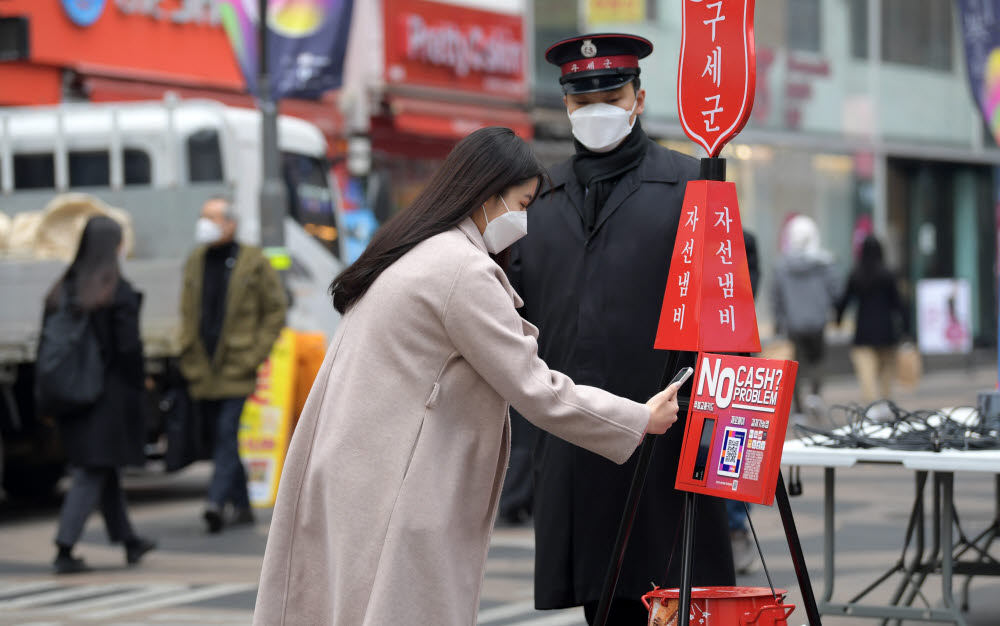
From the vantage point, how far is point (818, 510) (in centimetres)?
1047

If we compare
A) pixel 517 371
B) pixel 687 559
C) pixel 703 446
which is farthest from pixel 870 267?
pixel 517 371

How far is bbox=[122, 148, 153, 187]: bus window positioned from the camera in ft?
42.8

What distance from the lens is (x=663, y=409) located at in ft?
12.7

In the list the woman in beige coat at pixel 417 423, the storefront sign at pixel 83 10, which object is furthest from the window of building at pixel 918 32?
the woman in beige coat at pixel 417 423

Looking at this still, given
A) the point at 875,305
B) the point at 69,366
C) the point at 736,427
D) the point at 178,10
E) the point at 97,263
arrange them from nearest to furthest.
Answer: the point at 736,427 < the point at 69,366 < the point at 97,263 < the point at 875,305 < the point at 178,10

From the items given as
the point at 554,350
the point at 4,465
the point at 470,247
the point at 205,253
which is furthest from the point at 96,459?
the point at 470,247

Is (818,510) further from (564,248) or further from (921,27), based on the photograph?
(921,27)

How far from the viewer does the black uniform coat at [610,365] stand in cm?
447

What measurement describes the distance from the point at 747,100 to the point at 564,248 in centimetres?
83

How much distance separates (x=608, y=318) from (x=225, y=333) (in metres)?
5.77

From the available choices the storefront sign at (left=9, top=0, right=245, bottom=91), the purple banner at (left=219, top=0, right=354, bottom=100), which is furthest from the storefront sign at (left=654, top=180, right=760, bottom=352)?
the storefront sign at (left=9, top=0, right=245, bottom=91)

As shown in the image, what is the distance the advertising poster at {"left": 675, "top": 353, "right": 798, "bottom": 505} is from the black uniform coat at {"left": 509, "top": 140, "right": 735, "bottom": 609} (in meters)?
0.39

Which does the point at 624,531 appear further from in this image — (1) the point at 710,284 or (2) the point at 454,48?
(2) the point at 454,48

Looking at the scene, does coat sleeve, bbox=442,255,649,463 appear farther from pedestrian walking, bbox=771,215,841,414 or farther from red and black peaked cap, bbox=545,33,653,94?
pedestrian walking, bbox=771,215,841,414
